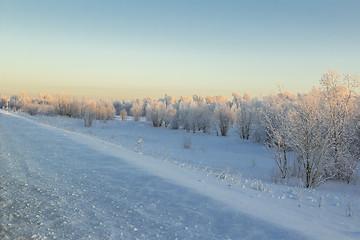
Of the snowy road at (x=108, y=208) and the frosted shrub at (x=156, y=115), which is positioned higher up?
the snowy road at (x=108, y=208)

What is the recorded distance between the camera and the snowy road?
325 centimetres

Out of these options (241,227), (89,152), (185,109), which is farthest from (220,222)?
(185,109)

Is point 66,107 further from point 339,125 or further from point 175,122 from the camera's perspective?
point 339,125

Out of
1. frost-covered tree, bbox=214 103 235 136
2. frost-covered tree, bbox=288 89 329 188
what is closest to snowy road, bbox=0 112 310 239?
frost-covered tree, bbox=288 89 329 188

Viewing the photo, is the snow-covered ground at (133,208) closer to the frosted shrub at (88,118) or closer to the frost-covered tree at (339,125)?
the frost-covered tree at (339,125)

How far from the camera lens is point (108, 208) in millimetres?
3895

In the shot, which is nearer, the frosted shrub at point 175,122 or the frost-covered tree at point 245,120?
the frost-covered tree at point 245,120

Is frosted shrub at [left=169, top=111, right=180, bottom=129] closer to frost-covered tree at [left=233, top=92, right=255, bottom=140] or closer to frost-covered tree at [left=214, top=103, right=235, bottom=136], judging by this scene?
frost-covered tree at [left=214, top=103, right=235, bottom=136]

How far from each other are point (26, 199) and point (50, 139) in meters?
6.27

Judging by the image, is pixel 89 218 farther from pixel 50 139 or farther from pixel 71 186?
pixel 50 139

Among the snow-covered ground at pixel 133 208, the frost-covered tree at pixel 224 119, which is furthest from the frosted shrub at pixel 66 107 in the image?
the snow-covered ground at pixel 133 208

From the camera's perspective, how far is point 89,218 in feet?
11.6

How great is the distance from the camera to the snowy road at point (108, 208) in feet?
10.7

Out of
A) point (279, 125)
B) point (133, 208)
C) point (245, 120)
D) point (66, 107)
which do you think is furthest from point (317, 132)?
point (66, 107)
